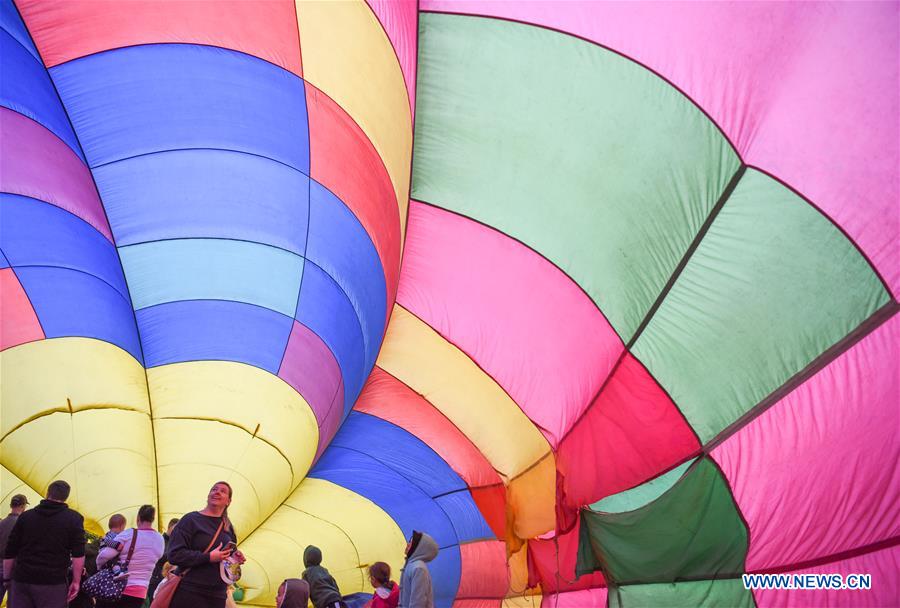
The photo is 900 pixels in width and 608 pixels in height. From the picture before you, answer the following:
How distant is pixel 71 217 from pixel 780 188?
6.31m

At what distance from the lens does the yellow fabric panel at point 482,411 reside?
292 inches

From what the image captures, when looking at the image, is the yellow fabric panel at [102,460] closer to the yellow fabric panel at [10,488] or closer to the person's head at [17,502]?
the yellow fabric panel at [10,488]

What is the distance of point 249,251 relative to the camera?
763cm

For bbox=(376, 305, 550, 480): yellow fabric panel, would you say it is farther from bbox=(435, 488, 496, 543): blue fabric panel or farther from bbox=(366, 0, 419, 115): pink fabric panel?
bbox=(366, 0, 419, 115): pink fabric panel

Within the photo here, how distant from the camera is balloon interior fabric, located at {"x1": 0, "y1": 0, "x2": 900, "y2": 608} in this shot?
4.79 m

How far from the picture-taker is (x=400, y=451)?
9766 millimetres

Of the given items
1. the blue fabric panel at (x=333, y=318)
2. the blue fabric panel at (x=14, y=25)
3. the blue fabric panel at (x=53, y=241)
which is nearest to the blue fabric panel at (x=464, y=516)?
the blue fabric panel at (x=333, y=318)

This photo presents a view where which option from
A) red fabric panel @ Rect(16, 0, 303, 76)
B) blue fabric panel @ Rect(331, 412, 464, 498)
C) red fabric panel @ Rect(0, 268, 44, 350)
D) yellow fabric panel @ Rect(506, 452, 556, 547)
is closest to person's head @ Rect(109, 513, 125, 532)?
red fabric panel @ Rect(0, 268, 44, 350)

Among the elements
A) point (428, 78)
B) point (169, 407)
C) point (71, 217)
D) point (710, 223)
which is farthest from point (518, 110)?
point (169, 407)

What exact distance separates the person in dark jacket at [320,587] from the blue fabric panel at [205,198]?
2.88 m

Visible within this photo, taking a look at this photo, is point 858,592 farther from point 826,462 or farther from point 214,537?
point 214,537

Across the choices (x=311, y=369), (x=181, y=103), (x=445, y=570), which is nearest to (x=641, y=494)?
(x=311, y=369)

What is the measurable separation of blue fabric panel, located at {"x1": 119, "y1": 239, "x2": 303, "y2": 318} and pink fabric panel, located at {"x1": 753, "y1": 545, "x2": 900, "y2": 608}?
192 inches

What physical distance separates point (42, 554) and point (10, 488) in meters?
4.33
